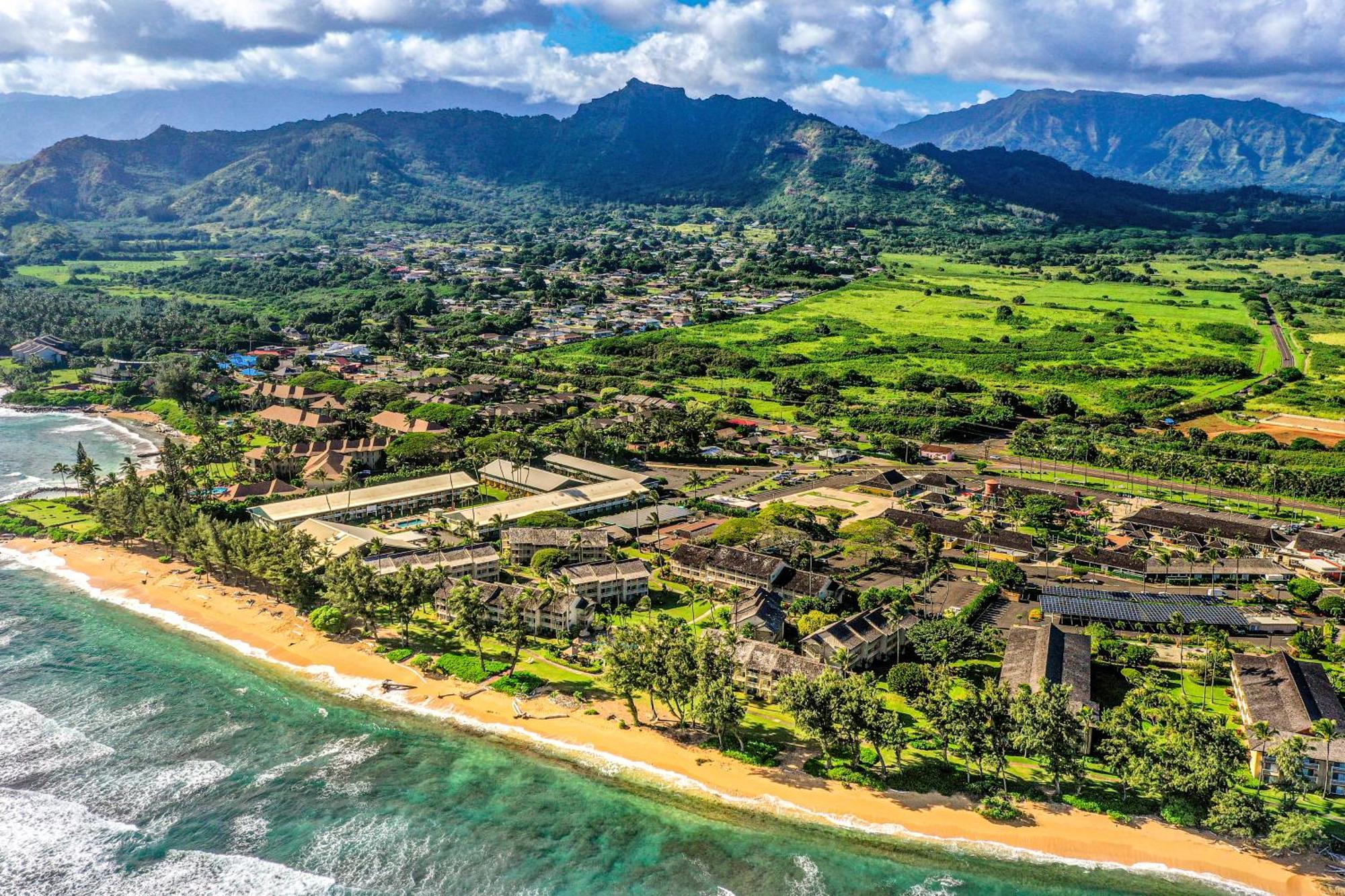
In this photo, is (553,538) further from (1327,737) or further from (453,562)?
(1327,737)

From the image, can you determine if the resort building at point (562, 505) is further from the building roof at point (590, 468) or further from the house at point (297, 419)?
the house at point (297, 419)

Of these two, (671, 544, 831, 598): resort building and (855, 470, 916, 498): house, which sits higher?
(671, 544, 831, 598): resort building

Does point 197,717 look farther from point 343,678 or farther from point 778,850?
point 778,850

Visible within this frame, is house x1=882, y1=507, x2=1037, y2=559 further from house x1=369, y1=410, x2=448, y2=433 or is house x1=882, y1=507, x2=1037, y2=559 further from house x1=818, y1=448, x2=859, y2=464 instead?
house x1=369, y1=410, x2=448, y2=433

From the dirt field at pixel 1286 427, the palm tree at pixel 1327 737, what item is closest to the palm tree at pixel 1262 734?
the palm tree at pixel 1327 737

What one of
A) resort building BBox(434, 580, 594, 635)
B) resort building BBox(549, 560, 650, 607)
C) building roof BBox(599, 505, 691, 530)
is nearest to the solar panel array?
resort building BBox(549, 560, 650, 607)

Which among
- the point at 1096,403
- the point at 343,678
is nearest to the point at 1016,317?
the point at 1096,403
